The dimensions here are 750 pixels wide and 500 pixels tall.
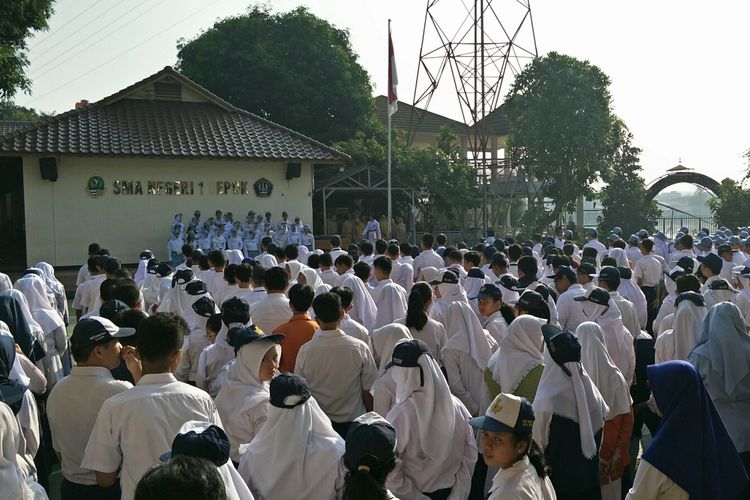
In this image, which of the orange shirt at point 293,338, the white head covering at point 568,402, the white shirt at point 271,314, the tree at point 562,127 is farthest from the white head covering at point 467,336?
the tree at point 562,127

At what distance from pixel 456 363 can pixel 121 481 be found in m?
2.99

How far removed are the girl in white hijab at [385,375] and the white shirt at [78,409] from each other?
58.9 inches

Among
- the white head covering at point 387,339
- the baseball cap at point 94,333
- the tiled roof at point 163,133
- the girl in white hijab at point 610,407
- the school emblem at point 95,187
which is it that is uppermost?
the tiled roof at point 163,133

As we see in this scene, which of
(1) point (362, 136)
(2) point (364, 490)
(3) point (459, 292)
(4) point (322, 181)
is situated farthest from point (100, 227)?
(2) point (364, 490)

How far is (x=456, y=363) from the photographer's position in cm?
615

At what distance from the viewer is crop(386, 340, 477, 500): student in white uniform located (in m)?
4.41

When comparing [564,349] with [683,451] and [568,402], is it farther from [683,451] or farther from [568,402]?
[683,451]

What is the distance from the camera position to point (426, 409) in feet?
14.5

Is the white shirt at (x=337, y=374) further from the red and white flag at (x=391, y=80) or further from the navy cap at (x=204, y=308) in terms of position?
the red and white flag at (x=391, y=80)

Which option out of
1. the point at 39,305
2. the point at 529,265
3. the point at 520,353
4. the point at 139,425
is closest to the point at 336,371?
the point at 520,353

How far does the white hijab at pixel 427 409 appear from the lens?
14.5ft

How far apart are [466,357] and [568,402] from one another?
65.1 inches

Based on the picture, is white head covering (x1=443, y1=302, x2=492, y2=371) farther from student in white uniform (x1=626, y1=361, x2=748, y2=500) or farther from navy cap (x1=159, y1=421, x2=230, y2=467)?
navy cap (x1=159, y1=421, x2=230, y2=467)

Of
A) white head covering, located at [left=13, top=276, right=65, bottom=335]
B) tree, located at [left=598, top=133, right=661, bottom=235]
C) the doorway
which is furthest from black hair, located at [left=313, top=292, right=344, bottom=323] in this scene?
tree, located at [left=598, top=133, right=661, bottom=235]
